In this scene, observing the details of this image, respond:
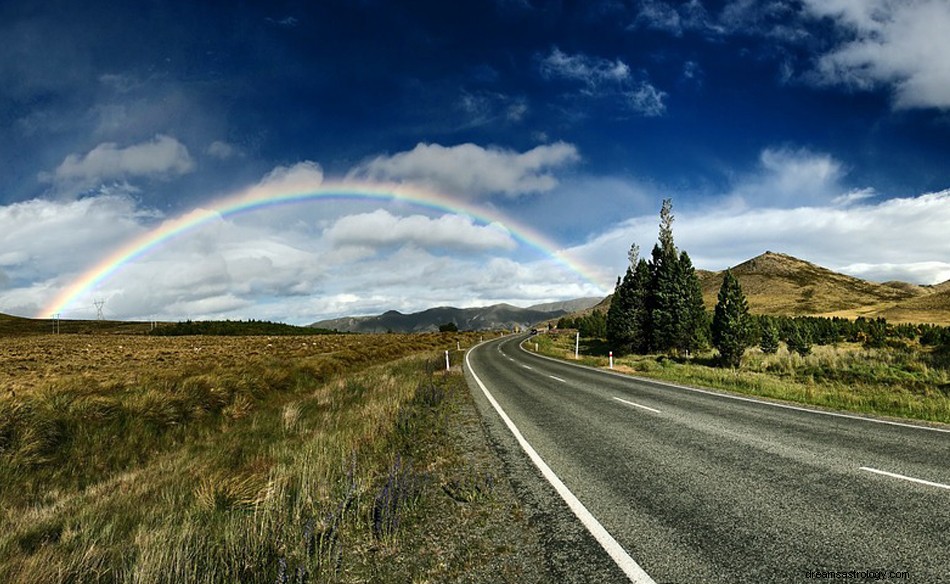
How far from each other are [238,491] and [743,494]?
6170mm

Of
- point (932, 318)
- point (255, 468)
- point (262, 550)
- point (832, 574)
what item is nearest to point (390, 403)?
point (255, 468)

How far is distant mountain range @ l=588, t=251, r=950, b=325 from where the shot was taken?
221 ft

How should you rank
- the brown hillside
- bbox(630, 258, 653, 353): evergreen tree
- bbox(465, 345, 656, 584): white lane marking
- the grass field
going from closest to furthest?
bbox(465, 345, 656, 584): white lane marking, the grass field, bbox(630, 258, 653, 353): evergreen tree, the brown hillside

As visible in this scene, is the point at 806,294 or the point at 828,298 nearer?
the point at 828,298

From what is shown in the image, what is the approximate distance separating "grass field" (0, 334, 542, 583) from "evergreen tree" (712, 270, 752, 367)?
2634 cm

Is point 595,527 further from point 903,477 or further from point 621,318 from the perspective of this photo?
point 621,318

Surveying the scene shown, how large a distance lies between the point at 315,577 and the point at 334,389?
13265 mm

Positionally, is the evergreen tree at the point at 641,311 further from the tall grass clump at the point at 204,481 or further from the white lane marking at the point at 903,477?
the white lane marking at the point at 903,477

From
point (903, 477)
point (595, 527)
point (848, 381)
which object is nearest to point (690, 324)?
point (848, 381)

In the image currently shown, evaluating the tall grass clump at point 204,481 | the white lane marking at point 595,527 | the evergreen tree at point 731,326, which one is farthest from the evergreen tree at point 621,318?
the white lane marking at point 595,527

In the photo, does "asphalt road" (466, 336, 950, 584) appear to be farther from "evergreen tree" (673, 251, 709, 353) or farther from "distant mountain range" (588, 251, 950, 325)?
"distant mountain range" (588, 251, 950, 325)

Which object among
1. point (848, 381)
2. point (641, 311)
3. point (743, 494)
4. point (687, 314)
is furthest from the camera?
point (641, 311)

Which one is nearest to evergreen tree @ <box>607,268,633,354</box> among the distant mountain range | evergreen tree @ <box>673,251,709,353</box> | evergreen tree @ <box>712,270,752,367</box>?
evergreen tree @ <box>673,251,709,353</box>

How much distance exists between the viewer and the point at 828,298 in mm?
127438
